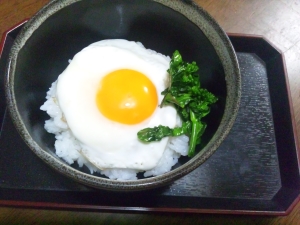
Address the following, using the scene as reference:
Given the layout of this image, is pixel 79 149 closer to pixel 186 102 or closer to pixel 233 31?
pixel 186 102

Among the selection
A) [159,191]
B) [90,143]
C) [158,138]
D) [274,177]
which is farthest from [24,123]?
[274,177]

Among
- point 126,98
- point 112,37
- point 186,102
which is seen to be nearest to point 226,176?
point 186,102

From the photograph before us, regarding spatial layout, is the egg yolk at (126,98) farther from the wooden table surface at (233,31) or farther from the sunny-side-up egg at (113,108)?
the wooden table surface at (233,31)

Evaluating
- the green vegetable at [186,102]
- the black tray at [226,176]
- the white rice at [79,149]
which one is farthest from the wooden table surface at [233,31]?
the green vegetable at [186,102]

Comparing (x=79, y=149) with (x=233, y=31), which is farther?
(x=233, y=31)

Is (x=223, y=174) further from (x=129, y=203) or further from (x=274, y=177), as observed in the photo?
(x=129, y=203)

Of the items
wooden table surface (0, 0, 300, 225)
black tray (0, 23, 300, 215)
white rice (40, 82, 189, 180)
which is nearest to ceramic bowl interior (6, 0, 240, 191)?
white rice (40, 82, 189, 180)
